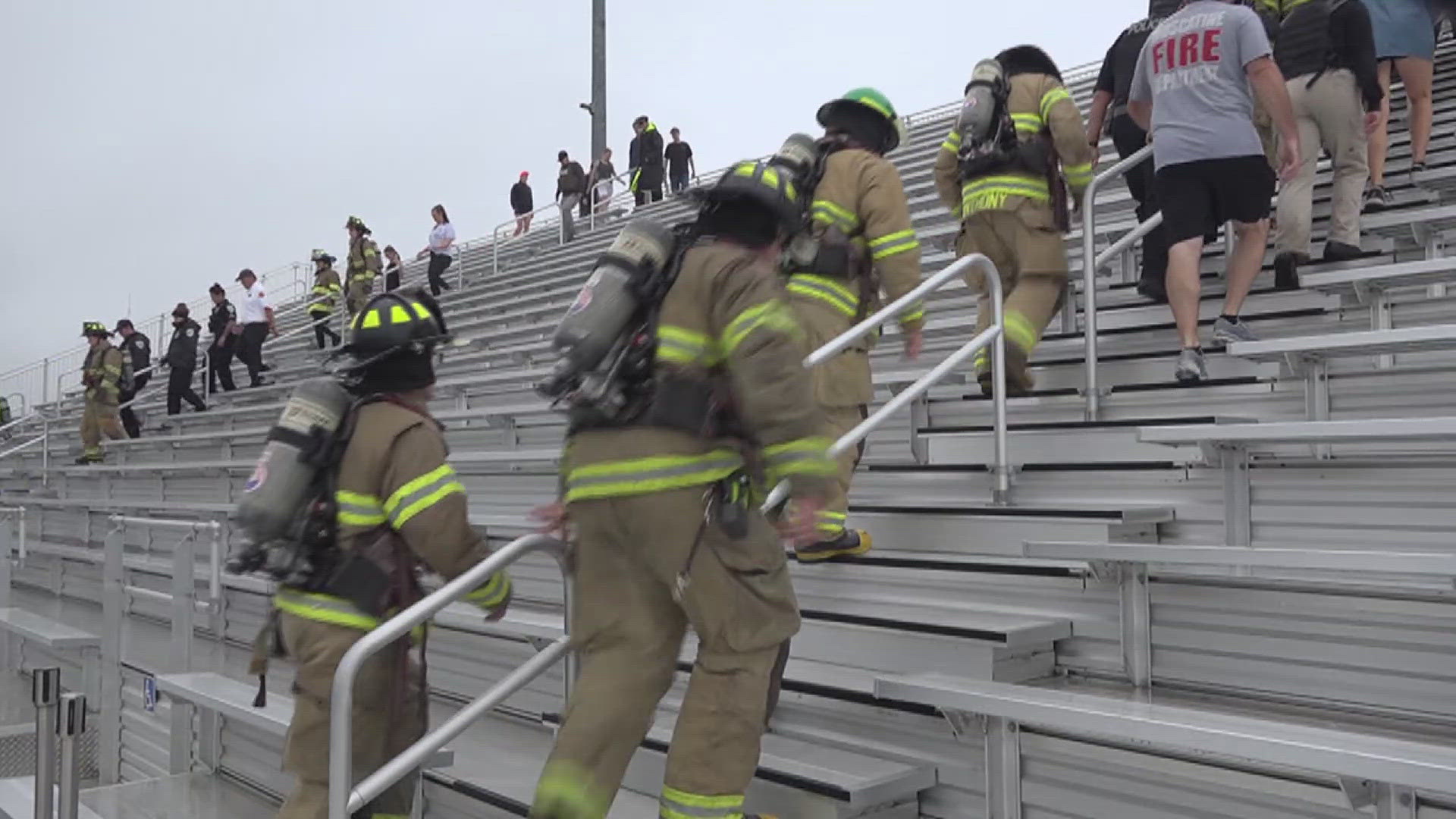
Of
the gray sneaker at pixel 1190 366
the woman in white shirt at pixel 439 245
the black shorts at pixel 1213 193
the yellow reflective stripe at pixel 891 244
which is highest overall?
the woman in white shirt at pixel 439 245

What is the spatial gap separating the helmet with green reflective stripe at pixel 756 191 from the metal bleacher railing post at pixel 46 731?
2.82 m

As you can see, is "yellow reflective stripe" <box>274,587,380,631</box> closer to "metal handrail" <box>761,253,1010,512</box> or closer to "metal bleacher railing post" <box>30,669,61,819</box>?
"metal bleacher railing post" <box>30,669,61,819</box>

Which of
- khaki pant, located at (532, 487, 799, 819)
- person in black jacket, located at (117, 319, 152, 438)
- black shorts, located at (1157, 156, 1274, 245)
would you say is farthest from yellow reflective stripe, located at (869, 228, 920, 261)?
person in black jacket, located at (117, 319, 152, 438)

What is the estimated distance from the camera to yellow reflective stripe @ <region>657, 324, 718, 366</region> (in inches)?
107

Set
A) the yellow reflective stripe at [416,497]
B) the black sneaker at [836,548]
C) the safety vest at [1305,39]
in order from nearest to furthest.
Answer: the yellow reflective stripe at [416,497], the black sneaker at [836,548], the safety vest at [1305,39]

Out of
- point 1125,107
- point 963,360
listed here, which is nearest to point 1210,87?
A: point 963,360

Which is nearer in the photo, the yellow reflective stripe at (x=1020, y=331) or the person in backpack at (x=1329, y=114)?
the yellow reflective stripe at (x=1020, y=331)

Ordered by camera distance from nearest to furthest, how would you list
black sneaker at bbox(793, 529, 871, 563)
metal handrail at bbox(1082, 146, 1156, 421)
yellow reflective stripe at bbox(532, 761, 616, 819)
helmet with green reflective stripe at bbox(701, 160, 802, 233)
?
yellow reflective stripe at bbox(532, 761, 616, 819)
helmet with green reflective stripe at bbox(701, 160, 802, 233)
black sneaker at bbox(793, 529, 871, 563)
metal handrail at bbox(1082, 146, 1156, 421)

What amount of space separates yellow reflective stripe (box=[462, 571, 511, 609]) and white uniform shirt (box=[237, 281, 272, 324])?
13481 mm

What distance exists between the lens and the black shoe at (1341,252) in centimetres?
540

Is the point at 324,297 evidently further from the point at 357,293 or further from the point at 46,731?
the point at 46,731

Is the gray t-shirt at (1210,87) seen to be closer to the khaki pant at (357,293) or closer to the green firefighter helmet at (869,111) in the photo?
the green firefighter helmet at (869,111)

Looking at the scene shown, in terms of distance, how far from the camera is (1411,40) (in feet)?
20.5

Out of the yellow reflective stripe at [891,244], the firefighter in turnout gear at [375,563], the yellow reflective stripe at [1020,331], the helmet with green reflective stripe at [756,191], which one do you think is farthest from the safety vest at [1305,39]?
the firefighter in turnout gear at [375,563]
